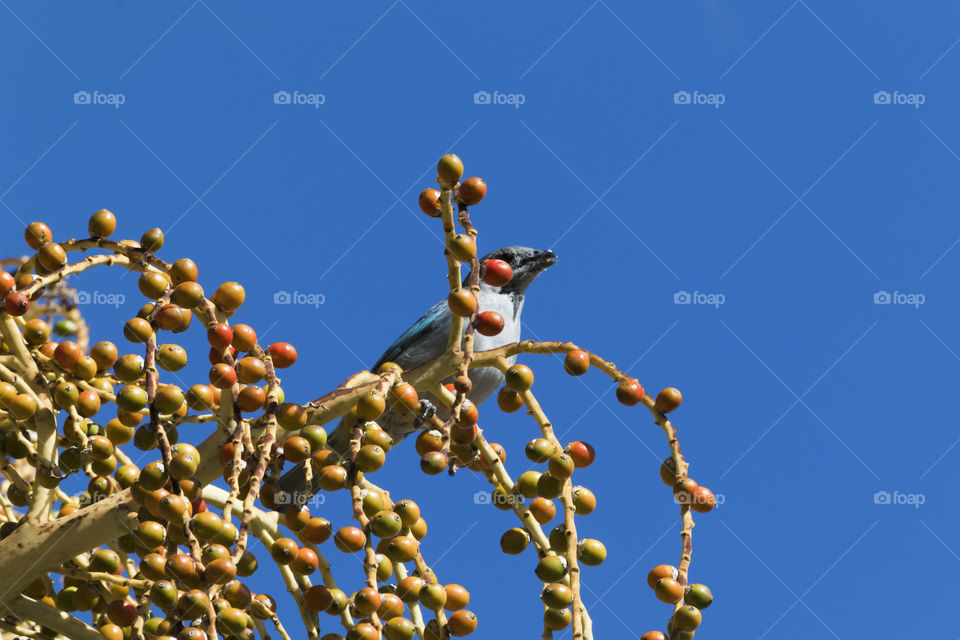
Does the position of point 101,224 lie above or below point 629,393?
above

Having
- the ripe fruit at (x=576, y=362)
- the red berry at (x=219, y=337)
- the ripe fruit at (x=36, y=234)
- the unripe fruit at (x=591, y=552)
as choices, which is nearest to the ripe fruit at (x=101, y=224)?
the ripe fruit at (x=36, y=234)

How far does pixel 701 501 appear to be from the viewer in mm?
2379

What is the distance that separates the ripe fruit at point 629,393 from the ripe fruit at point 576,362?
0.30 ft

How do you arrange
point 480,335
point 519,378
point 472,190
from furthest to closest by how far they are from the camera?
point 480,335 < point 472,190 < point 519,378

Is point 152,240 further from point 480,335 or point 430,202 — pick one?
point 480,335

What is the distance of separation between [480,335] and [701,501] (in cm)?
237

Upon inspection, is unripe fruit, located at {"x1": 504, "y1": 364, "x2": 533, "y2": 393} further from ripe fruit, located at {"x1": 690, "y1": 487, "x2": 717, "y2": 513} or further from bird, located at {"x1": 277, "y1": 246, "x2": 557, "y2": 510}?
bird, located at {"x1": 277, "y1": 246, "x2": 557, "y2": 510}

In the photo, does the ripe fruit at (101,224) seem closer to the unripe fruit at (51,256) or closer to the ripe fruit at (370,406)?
the unripe fruit at (51,256)

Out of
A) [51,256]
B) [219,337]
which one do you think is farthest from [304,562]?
[51,256]

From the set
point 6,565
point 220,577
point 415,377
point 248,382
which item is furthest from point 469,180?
point 6,565

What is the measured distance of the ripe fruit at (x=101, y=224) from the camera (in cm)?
277

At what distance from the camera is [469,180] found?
2477 millimetres

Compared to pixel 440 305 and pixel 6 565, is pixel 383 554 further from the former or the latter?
pixel 440 305

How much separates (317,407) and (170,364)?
355 millimetres
